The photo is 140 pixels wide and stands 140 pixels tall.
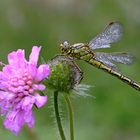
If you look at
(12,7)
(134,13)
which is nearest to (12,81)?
(134,13)

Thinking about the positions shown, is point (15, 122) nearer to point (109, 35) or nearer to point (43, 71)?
point (43, 71)

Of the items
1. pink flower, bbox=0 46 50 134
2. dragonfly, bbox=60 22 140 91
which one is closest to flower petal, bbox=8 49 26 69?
pink flower, bbox=0 46 50 134

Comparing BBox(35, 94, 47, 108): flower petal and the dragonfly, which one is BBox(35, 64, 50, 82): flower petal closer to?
BBox(35, 94, 47, 108): flower petal

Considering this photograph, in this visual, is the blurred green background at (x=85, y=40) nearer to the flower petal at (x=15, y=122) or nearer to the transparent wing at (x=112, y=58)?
the transparent wing at (x=112, y=58)

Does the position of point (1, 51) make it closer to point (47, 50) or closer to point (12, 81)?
point (47, 50)

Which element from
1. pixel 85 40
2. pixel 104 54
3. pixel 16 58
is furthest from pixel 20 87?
pixel 85 40

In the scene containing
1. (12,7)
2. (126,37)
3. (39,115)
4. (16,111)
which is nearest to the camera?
(16,111)
